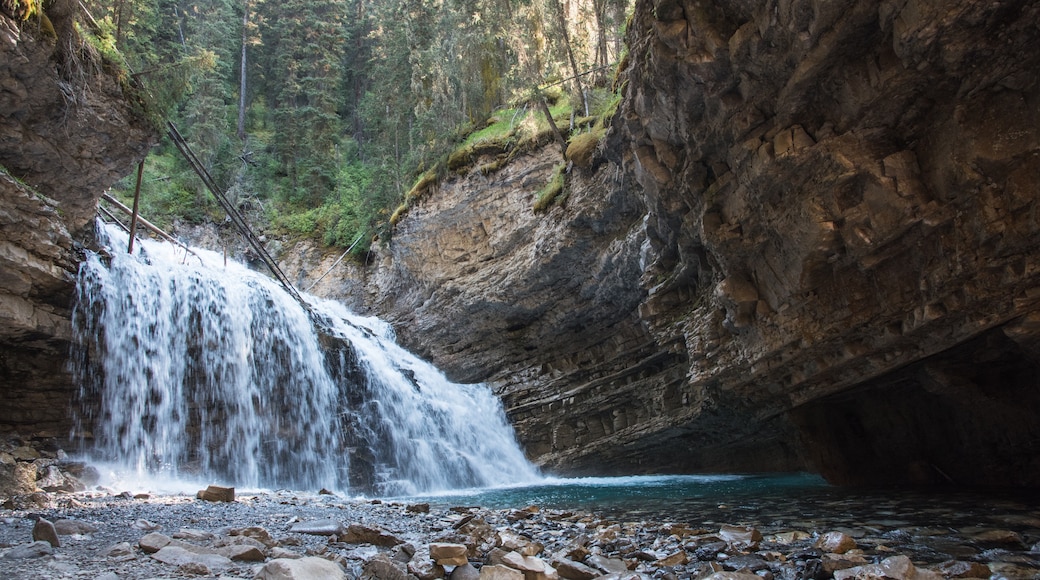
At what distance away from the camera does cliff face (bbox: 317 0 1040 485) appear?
553 centimetres

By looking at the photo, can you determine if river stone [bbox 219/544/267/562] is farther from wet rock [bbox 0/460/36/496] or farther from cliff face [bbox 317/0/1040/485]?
wet rock [bbox 0/460/36/496]

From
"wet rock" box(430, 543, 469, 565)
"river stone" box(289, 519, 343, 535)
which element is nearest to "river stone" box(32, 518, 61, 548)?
"river stone" box(289, 519, 343, 535)

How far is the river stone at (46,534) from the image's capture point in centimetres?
369

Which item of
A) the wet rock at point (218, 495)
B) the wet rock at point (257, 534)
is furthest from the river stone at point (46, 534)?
the wet rock at point (218, 495)

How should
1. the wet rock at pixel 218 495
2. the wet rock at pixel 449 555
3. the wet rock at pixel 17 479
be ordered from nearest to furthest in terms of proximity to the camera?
the wet rock at pixel 449 555, the wet rock at pixel 218 495, the wet rock at pixel 17 479

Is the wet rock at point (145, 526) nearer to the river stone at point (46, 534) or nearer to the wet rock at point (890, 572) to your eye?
the river stone at point (46, 534)

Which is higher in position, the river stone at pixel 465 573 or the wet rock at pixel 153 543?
the wet rock at pixel 153 543

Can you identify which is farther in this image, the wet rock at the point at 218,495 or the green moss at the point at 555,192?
the green moss at the point at 555,192

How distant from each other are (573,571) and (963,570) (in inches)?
95.8

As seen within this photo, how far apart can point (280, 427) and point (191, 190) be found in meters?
18.0

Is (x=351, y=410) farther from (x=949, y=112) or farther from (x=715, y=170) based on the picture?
(x=949, y=112)

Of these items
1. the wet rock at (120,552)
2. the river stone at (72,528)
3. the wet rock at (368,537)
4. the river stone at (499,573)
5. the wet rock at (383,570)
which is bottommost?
the river stone at (499,573)

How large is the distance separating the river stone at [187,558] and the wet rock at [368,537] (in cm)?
119

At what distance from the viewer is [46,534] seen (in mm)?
3734
